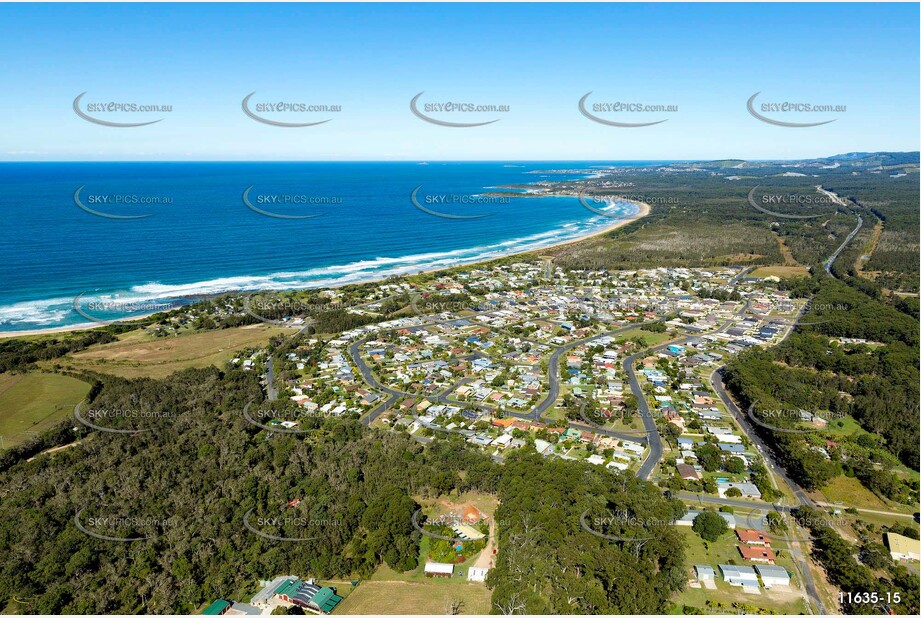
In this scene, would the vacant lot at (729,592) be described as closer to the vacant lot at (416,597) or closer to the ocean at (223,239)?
the vacant lot at (416,597)

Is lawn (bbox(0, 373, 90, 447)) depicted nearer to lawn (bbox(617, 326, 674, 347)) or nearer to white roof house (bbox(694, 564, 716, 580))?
white roof house (bbox(694, 564, 716, 580))

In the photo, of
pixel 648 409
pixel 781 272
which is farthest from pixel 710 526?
pixel 781 272

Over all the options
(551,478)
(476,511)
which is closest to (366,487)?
(476,511)

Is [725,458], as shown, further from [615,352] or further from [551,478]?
[615,352]

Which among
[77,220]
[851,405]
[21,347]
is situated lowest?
[851,405]

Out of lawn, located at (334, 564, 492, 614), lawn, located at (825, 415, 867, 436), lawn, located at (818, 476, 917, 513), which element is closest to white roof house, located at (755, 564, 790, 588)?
lawn, located at (818, 476, 917, 513)

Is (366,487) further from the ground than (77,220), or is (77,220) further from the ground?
(77,220)
